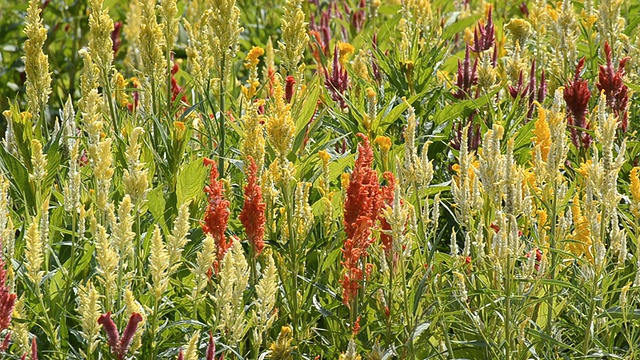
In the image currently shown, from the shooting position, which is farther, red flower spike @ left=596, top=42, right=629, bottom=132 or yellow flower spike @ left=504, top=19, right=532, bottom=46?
yellow flower spike @ left=504, top=19, right=532, bottom=46

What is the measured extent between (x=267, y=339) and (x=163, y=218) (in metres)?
0.52

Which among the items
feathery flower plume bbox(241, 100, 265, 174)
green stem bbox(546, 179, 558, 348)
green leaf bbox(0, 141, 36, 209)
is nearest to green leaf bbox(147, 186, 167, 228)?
green leaf bbox(0, 141, 36, 209)

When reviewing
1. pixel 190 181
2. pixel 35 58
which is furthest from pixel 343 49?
pixel 35 58

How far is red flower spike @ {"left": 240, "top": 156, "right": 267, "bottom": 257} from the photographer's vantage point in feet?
7.03

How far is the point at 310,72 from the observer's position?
5711 mm

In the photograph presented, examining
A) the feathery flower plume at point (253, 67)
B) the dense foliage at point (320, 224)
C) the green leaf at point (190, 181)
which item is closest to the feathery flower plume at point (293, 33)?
the dense foliage at point (320, 224)

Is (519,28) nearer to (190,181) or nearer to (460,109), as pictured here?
(460,109)

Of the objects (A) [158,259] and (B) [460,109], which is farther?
(B) [460,109]

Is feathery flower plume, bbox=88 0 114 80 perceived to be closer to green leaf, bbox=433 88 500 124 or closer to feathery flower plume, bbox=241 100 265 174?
feathery flower plume, bbox=241 100 265 174

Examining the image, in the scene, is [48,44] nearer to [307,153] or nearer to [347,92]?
[347,92]

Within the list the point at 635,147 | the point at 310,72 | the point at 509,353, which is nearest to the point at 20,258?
the point at 509,353

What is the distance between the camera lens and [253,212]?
85.0 inches

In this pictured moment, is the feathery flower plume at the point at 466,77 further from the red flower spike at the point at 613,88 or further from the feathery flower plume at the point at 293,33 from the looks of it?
the feathery flower plume at the point at 293,33

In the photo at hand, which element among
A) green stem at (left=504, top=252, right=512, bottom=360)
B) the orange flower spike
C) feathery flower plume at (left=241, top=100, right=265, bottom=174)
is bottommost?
green stem at (left=504, top=252, right=512, bottom=360)
